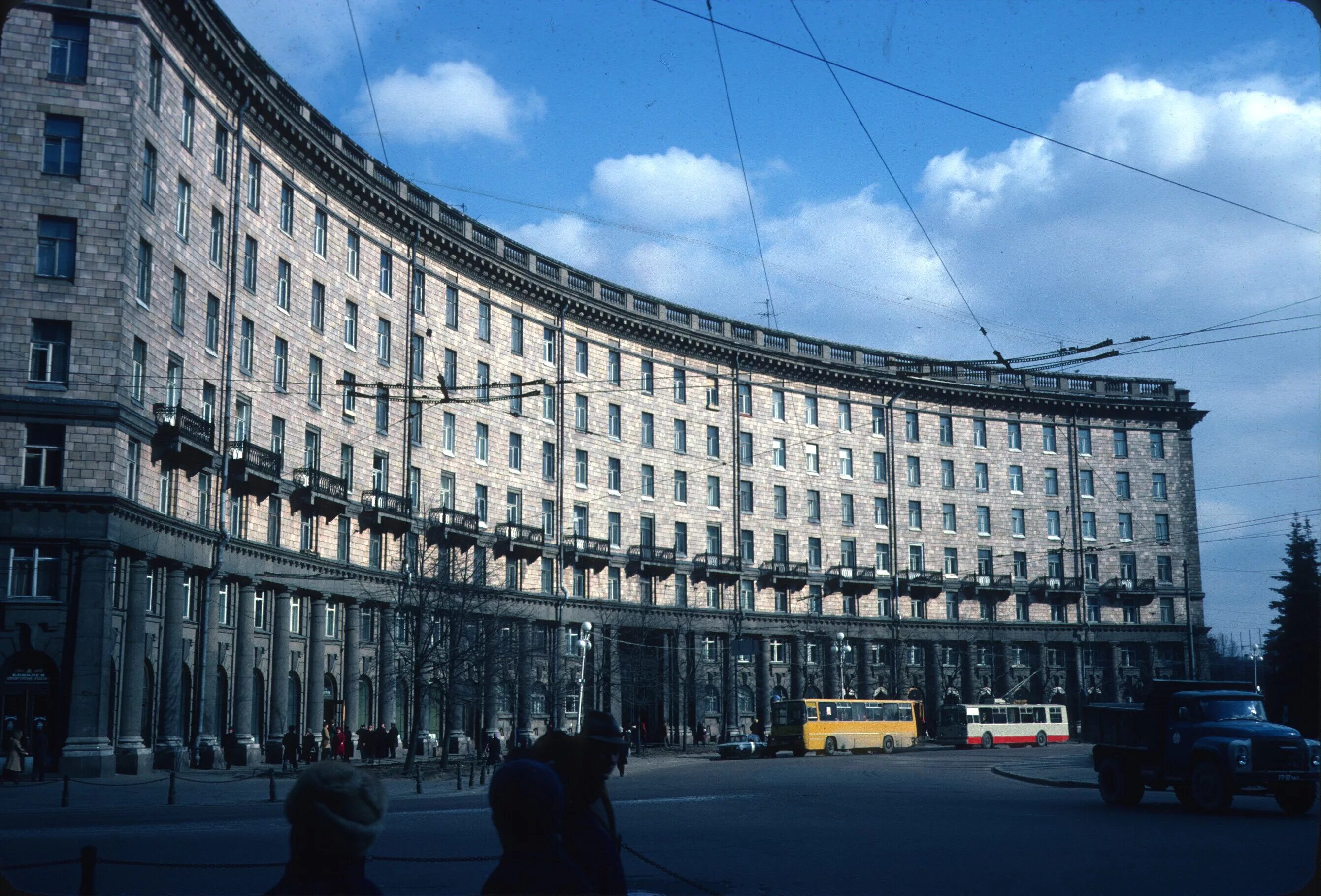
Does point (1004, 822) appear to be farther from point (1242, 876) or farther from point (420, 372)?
point (420, 372)

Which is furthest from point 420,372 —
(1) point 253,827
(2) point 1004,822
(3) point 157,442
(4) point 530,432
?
(2) point 1004,822

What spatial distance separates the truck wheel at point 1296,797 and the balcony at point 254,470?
107 feet

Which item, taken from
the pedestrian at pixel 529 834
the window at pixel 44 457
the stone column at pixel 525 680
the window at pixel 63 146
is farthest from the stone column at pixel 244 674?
the pedestrian at pixel 529 834

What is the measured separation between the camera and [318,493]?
4722cm

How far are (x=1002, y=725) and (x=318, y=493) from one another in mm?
39873

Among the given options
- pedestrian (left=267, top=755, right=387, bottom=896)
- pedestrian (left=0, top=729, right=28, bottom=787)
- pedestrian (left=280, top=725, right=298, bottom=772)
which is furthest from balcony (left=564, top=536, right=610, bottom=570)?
pedestrian (left=267, top=755, right=387, bottom=896)

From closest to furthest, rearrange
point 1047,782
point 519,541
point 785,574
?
1. point 1047,782
2. point 519,541
3. point 785,574

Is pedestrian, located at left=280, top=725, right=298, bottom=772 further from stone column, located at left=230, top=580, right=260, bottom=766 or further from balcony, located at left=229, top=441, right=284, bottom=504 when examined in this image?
balcony, located at left=229, top=441, right=284, bottom=504

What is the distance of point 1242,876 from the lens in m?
13.2

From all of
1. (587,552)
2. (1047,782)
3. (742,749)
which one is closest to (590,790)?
(1047,782)

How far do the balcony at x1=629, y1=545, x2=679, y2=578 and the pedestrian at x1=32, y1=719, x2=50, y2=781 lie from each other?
35.2m

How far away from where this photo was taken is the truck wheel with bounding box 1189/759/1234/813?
21.6 meters

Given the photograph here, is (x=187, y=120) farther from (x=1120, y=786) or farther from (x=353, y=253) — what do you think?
(x=1120, y=786)

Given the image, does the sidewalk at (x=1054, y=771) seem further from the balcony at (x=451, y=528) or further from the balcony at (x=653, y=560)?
the balcony at (x=451, y=528)
